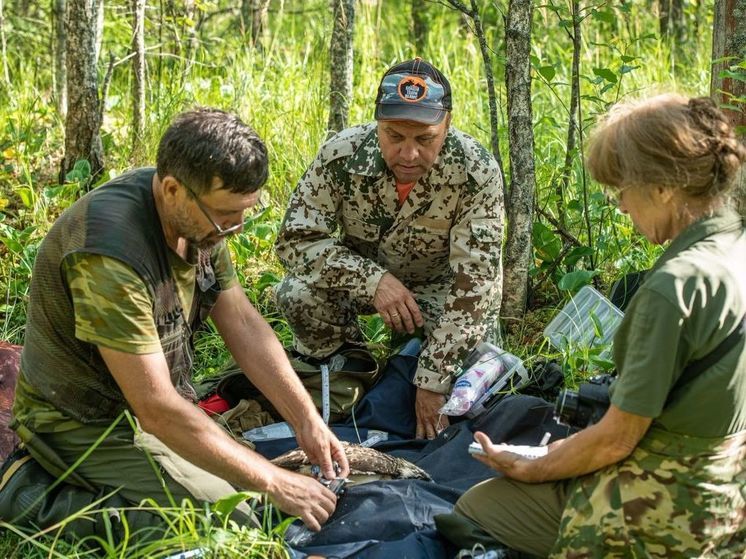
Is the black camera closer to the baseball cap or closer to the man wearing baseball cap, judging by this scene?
the man wearing baseball cap

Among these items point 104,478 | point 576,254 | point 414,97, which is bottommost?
point 104,478

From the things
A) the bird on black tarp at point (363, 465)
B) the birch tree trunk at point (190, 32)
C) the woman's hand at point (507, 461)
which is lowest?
the bird on black tarp at point (363, 465)

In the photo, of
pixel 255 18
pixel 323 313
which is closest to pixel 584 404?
pixel 323 313

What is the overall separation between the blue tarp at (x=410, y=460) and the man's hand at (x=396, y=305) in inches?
8.8

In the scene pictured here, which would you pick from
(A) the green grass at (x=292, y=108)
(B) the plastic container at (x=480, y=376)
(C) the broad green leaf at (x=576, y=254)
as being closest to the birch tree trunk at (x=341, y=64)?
(A) the green grass at (x=292, y=108)

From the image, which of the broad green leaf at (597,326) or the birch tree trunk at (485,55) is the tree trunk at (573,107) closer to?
the birch tree trunk at (485,55)

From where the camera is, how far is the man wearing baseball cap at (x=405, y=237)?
13.7ft

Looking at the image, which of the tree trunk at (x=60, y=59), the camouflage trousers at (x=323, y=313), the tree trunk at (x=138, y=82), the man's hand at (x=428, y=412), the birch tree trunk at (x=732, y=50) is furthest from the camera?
the tree trunk at (x=60, y=59)

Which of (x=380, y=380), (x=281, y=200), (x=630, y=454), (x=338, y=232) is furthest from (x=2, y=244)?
(x=630, y=454)

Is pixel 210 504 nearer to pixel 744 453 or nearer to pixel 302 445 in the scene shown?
pixel 302 445

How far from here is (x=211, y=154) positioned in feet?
9.68

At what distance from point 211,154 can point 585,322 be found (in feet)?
6.95

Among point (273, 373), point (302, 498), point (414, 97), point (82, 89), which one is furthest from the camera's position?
point (82, 89)

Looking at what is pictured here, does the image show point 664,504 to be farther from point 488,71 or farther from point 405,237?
point 488,71
